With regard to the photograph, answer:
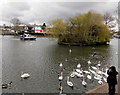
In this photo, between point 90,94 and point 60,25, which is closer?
point 90,94

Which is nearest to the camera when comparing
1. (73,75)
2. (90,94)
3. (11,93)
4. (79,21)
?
(90,94)

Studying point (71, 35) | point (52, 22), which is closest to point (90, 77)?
point (71, 35)

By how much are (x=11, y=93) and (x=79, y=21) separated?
141ft

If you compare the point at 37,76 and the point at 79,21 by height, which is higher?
the point at 79,21

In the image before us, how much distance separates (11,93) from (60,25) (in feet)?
139

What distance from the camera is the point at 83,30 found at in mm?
51438

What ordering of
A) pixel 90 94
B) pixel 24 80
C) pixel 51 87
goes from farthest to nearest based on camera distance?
pixel 24 80 < pixel 51 87 < pixel 90 94

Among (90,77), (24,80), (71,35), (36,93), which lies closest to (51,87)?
(36,93)

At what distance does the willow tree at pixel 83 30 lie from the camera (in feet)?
168

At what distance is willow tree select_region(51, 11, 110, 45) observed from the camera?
51.3 m

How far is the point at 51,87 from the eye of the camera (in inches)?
524

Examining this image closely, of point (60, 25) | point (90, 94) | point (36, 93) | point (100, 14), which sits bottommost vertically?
point (36, 93)

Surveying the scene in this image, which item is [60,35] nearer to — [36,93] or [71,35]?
[71,35]

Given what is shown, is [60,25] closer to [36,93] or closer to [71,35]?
[71,35]
